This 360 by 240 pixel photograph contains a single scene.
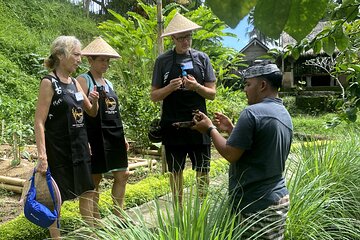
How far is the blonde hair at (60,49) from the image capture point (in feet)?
9.05

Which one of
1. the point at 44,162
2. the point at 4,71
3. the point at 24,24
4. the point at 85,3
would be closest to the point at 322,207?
the point at 44,162

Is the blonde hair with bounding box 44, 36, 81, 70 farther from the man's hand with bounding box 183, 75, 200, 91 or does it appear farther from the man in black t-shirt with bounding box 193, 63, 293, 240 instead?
the man in black t-shirt with bounding box 193, 63, 293, 240

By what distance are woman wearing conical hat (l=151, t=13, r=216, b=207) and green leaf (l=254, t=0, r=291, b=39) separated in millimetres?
2581

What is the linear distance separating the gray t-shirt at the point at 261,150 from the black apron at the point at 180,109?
3.10 feet

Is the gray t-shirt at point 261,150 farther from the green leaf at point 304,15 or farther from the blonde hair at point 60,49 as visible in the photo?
the green leaf at point 304,15

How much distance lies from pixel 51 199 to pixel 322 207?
1701 millimetres

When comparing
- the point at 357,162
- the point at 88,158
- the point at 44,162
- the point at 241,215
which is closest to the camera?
the point at 241,215

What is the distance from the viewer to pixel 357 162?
3.76 meters

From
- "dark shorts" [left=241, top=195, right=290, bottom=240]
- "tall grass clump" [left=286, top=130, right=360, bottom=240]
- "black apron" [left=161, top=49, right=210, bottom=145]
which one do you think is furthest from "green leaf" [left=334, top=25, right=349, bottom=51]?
"black apron" [left=161, top=49, right=210, bottom=145]

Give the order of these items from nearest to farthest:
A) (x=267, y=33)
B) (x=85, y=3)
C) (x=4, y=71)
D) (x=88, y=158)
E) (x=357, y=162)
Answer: (x=267, y=33) → (x=88, y=158) → (x=357, y=162) → (x=4, y=71) → (x=85, y=3)

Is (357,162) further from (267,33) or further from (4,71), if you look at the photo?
(4,71)

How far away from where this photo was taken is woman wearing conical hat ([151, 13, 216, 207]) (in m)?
3.19

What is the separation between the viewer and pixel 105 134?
319 cm

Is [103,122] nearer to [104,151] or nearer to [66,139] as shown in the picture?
[104,151]
